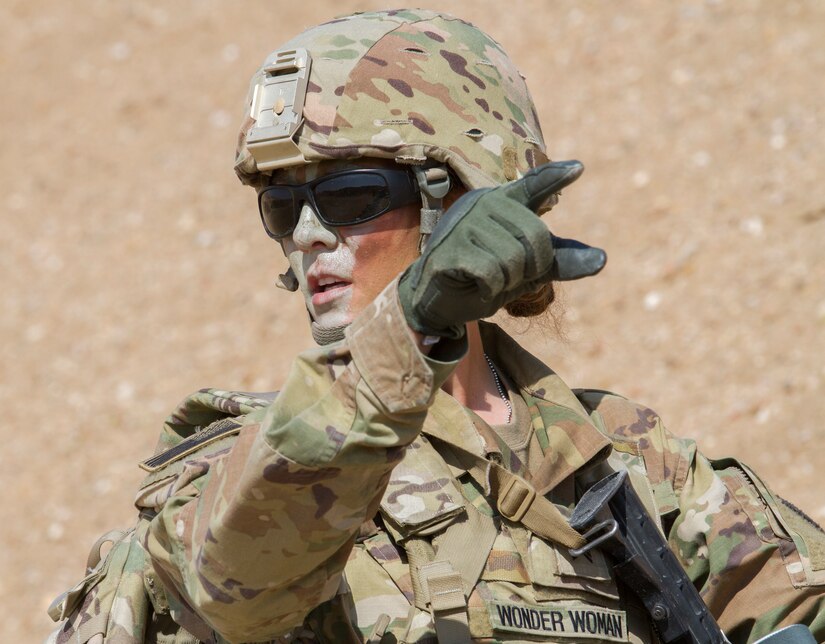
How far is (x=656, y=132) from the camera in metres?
9.56

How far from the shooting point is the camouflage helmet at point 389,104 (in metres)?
3.23

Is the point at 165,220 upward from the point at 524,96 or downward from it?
downward

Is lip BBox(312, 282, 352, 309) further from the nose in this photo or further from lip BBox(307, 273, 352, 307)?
the nose

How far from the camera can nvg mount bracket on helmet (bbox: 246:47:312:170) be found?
320 cm

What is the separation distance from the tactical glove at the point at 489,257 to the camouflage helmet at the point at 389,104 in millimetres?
1107

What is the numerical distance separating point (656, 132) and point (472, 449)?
22.9 ft

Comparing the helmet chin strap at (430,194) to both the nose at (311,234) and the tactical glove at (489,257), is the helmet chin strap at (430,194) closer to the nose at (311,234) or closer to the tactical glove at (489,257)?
the nose at (311,234)

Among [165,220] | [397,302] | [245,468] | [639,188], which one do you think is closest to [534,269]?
[397,302]

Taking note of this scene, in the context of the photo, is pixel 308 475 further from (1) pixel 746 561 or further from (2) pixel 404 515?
(1) pixel 746 561

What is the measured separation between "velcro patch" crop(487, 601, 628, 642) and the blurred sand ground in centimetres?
422

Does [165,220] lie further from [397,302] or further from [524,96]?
[397,302]

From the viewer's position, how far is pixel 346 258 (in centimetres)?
314

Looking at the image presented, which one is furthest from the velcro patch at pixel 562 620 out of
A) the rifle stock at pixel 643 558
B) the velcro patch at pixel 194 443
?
the velcro patch at pixel 194 443

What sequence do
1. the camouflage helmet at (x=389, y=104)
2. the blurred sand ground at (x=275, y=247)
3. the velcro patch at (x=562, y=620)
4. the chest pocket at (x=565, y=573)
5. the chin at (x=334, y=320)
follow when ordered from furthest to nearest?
the blurred sand ground at (x=275, y=247) → the camouflage helmet at (x=389, y=104) → the chin at (x=334, y=320) → the chest pocket at (x=565, y=573) → the velcro patch at (x=562, y=620)
